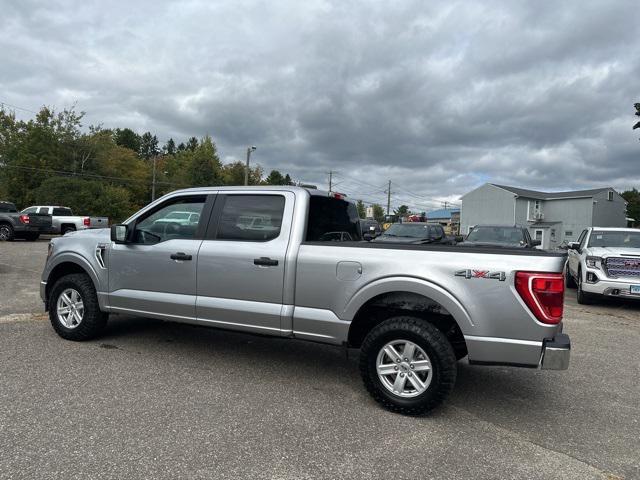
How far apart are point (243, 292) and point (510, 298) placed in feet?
7.59

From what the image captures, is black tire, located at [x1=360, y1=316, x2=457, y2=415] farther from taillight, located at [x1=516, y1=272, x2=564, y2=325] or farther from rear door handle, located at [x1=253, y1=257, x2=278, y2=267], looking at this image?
rear door handle, located at [x1=253, y1=257, x2=278, y2=267]

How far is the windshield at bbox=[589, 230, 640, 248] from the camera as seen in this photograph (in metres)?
10.0

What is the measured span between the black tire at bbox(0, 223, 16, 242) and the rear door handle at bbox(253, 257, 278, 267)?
65.3 ft

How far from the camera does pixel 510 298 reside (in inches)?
133

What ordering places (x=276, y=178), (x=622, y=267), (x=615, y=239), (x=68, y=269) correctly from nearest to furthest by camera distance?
(x=68, y=269)
(x=622, y=267)
(x=615, y=239)
(x=276, y=178)

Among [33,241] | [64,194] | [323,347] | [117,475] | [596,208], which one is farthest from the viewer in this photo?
[596,208]

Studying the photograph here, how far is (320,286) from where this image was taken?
157 inches

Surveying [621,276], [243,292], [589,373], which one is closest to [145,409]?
[243,292]

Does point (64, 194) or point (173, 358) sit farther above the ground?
point (64, 194)

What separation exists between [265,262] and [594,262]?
7.73 m

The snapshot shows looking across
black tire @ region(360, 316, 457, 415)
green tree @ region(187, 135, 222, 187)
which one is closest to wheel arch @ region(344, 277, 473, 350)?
black tire @ region(360, 316, 457, 415)

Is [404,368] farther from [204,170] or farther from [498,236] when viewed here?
[204,170]

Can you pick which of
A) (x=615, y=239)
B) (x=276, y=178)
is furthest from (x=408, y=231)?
(x=276, y=178)

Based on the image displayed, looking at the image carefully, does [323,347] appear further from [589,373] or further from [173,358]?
[589,373]
